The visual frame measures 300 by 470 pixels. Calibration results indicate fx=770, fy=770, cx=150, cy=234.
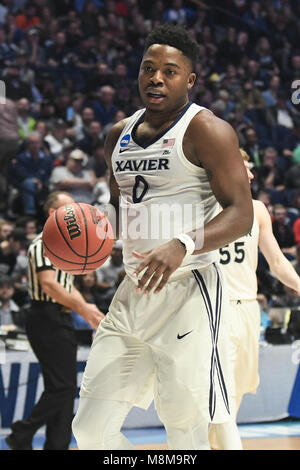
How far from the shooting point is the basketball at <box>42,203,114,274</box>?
3346 millimetres

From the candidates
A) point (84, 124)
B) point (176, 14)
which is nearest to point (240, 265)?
point (84, 124)

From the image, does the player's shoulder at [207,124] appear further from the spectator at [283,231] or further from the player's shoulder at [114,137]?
the spectator at [283,231]

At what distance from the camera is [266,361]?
711 centimetres

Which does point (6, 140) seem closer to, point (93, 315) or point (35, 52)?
point (93, 315)

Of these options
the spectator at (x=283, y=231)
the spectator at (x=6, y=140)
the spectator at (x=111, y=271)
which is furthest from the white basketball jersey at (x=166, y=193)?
the spectator at (x=283, y=231)

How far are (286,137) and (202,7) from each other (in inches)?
163

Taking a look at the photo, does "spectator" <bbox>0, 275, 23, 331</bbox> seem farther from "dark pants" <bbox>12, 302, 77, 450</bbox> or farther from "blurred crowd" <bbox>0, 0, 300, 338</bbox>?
"dark pants" <bbox>12, 302, 77, 450</bbox>

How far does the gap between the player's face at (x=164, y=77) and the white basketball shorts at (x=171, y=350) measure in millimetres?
721

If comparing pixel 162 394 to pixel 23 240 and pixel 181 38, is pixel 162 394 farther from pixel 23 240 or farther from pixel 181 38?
pixel 23 240

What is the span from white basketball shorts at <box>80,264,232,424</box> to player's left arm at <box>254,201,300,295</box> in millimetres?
1654

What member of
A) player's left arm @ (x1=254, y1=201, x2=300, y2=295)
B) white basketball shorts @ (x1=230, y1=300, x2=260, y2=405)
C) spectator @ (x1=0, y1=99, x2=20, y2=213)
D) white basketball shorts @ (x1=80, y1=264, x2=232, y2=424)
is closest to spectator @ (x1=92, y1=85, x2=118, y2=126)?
spectator @ (x1=0, y1=99, x2=20, y2=213)

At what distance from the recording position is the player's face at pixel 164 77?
3.19 m

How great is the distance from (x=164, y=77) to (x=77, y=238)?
79 cm
